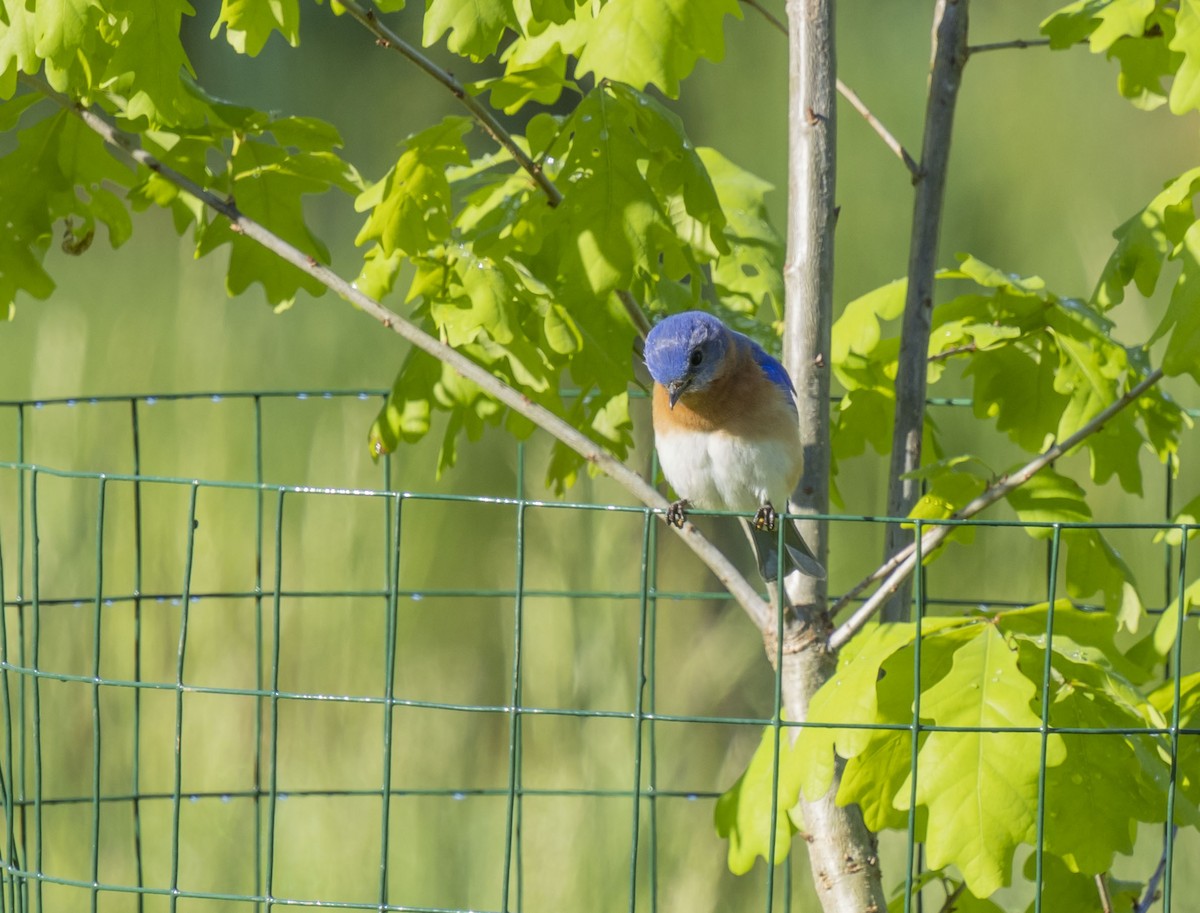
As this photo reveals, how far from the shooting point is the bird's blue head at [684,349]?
1629 mm

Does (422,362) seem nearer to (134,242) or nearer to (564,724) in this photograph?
(564,724)

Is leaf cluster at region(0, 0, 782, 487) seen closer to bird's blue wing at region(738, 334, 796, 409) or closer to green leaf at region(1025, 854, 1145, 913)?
bird's blue wing at region(738, 334, 796, 409)

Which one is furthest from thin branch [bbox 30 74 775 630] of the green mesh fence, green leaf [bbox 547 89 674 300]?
the green mesh fence

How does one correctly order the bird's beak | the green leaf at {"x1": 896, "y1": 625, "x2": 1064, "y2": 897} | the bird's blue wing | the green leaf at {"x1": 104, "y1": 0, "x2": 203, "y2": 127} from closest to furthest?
the green leaf at {"x1": 896, "y1": 625, "x2": 1064, "y2": 897} < the green leaf at {"x1": 104, "y1": 0, "x2": 203, "y2": 127} < the bird's beak < the bird's blue wing

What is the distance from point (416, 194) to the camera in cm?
155

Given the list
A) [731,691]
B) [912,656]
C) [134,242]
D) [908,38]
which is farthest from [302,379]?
[912,656]

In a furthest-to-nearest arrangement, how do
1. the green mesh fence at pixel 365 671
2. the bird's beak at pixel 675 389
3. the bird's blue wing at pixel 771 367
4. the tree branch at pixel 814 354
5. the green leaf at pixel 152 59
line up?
the green mesh fence at pixel 365 671
the bird's blue wing at pixel 771 367
the bird's beak at pixel 675 389
the tree branch at pixel 814 354
the green leaf at pixel 152 59

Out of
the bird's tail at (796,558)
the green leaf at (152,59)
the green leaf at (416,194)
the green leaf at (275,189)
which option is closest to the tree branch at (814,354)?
the bird's tail at (796,558)

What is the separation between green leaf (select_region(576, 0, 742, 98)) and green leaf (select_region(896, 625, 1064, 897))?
2.16 ft

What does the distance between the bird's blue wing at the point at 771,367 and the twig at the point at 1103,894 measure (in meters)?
0.66

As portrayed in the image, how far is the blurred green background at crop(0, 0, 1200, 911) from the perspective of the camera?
3031 mm

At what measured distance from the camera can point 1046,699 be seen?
1.21 m

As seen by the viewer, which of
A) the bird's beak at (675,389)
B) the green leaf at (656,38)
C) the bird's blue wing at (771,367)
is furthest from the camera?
the bird's blue wing at (771,367)

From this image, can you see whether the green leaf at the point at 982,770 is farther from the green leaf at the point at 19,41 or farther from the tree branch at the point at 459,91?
the green leaf at the point at 19,41
